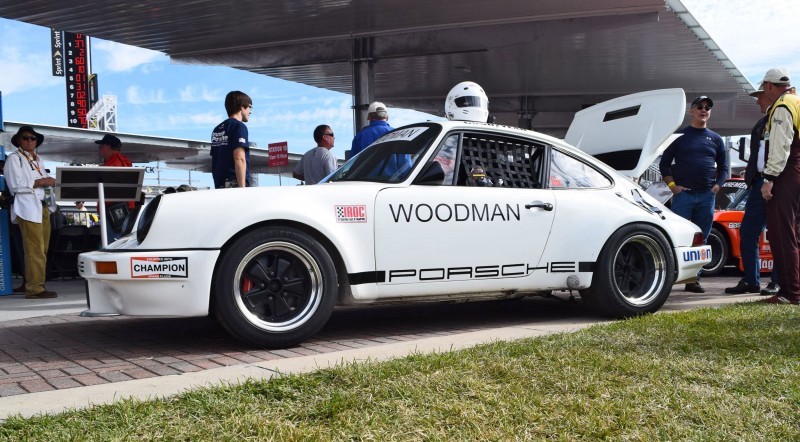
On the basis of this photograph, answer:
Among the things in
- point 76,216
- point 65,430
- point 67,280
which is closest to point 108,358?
point 65,430

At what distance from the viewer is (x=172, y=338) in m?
4.81

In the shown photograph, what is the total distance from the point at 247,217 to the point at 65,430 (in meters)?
1.80

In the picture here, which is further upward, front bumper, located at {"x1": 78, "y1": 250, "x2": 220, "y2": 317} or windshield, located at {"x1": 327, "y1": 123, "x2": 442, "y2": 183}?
windshield, located at {"x1": 327, "y1": 123, "x2": 442, "y2": 183}

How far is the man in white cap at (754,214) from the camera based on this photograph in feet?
22.1

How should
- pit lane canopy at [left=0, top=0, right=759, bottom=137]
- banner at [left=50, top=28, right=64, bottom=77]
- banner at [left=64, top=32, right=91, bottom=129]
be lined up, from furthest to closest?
banner at [left=50, top=28, right=64, bottom=77], banner at [left=64, top=32, right=91, bottom=129], pit lane canopy at [left=0, top=0, right=759, bottom=137]

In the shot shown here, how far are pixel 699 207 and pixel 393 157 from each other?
12.8 feet

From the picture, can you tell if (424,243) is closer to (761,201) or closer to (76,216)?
(761,201)

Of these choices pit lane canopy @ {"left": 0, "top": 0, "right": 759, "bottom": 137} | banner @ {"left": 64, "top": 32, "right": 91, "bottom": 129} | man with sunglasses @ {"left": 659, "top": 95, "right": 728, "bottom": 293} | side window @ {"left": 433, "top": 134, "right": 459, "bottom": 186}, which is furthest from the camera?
banner @ {"left": 64, "top": 32, "right": 91, "bottom": 129}

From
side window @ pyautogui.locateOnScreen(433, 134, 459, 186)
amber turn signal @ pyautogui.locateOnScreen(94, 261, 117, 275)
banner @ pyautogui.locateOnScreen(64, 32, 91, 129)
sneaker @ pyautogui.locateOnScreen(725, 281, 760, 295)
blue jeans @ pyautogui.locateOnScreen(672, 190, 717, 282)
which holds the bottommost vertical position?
sneaker @ pyautogui.locateOnScreen(725, 281, 760, 295)

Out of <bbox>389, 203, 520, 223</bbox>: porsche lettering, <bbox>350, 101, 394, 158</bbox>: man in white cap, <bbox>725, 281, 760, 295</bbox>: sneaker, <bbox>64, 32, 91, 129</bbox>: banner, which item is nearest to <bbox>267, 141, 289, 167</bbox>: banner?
<bbox>350, 101, 394, 158</bbox>: man in white cap

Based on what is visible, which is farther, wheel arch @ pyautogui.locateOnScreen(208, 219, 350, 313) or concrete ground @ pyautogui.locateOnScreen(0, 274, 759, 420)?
wheel arch @ pyautogui.locateOnScreen(208, 219, 350, 313)

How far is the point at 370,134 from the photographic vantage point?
25.3 feet

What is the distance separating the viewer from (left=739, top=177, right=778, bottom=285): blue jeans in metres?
6.87

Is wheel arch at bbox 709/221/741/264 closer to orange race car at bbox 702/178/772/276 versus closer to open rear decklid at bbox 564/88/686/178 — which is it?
orange race car at bbox 702/178/772/276
